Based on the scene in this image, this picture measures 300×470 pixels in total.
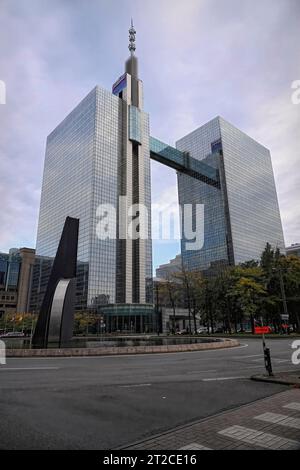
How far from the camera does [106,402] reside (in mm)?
8047

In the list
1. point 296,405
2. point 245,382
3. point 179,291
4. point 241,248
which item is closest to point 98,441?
point 296,405

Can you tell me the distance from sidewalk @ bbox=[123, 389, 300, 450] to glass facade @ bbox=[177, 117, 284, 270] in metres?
124

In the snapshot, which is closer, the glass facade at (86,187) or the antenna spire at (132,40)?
the glass facade at (86,187)

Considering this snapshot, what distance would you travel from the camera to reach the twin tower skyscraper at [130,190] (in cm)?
10819

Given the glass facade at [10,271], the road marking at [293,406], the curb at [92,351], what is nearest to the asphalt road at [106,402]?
the road marking at [293,406]

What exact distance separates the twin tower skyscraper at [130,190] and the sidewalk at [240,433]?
9748 cm

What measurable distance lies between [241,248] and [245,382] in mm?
134439

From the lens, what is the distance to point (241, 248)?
458 ft

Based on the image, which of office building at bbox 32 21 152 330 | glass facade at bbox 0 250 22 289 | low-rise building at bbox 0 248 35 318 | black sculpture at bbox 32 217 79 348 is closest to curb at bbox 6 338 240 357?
black sculpture at bbox 32 217 79 348

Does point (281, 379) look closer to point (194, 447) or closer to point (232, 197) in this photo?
point (194, 447)

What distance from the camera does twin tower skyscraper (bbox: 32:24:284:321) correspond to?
108188mm

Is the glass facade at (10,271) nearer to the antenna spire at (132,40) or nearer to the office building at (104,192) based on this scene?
the office building at (104,192)

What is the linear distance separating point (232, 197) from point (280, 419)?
14666cm
